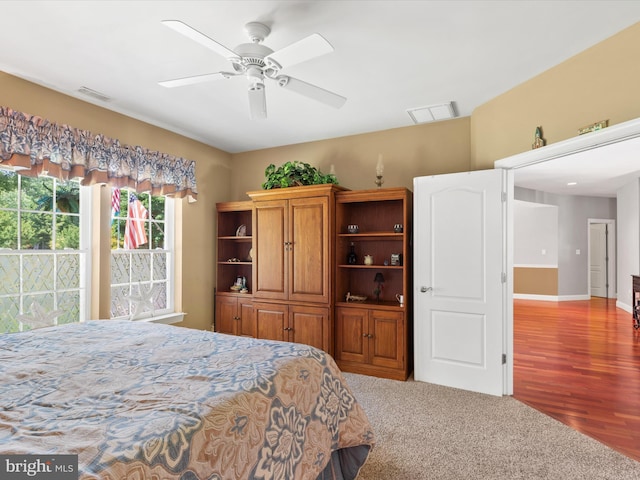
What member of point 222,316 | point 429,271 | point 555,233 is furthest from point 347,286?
point 555,233

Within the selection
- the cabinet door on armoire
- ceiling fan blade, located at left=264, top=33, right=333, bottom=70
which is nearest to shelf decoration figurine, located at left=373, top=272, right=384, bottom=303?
the cabinet door on armoire

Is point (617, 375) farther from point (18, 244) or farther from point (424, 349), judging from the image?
point (18, 244)

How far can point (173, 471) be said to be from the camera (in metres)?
0.99

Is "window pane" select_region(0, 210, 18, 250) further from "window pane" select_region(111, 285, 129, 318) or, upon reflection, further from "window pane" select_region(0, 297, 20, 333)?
"window pane" select_region(111, 285, 129, 318)

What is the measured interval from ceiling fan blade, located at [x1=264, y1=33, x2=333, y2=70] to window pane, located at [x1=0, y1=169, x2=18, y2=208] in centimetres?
250

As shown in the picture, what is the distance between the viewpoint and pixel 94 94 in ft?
10.5

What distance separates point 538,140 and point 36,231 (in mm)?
4330

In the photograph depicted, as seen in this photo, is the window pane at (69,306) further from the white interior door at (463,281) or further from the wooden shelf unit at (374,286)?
the white interior door at (463,281)

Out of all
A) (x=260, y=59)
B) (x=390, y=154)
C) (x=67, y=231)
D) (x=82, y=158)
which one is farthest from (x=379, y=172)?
(x=67, y=231)

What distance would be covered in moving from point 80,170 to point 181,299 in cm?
182

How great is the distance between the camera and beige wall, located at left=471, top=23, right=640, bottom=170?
2244mm

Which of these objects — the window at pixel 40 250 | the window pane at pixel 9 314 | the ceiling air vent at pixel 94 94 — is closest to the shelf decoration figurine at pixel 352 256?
the window at pixel 40 250

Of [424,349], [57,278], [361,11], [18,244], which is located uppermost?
[361,11]

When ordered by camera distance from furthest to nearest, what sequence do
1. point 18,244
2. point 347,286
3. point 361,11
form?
point 347,286 < point 18,244 < point 361,11
